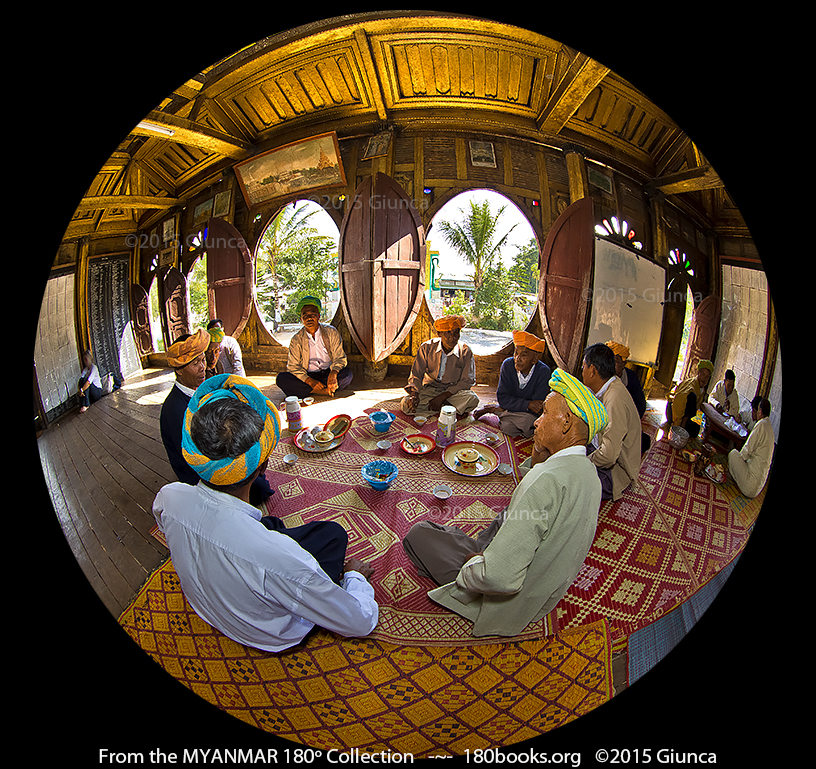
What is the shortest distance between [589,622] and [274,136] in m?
2.59

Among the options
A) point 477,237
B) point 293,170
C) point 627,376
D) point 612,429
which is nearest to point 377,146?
point 293,170

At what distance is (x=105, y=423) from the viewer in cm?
198

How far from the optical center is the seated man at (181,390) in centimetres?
184

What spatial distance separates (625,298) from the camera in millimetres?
1941

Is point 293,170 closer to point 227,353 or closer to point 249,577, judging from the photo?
point 227,353

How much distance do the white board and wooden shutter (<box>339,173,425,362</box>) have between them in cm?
82

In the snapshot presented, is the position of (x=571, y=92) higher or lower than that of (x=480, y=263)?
higher

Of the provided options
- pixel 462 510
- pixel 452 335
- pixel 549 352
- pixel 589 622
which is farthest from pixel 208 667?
pixel 549 352

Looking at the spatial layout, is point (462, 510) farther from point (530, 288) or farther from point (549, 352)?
point (530, 288)

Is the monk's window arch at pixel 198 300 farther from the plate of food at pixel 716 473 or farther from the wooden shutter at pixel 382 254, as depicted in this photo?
the plate of food at pixel 716 473

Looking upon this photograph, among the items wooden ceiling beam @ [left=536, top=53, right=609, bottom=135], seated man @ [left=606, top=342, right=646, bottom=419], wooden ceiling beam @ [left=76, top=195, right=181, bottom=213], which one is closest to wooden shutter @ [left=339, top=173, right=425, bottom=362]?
wooden ceiling beam @ [left=536, top=53, right=609, bottom=135]

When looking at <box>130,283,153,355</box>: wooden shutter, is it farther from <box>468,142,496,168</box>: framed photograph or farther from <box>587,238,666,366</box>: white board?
<box>587,238,666,366</box>: white board

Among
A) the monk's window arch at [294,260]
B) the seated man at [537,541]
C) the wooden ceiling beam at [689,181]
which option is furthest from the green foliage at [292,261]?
the wooden ceiling beam at [689,181]

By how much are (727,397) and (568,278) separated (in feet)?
3.13
